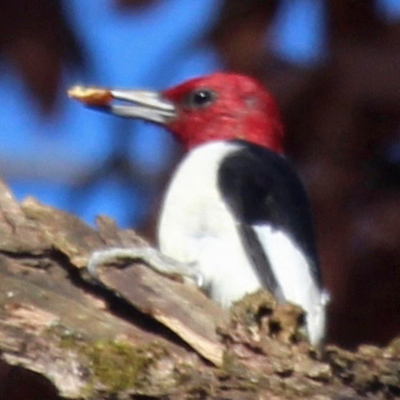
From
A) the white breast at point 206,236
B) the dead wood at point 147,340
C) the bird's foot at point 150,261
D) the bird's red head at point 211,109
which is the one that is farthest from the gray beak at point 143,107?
the dead wood at point 147,340

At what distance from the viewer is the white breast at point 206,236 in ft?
13.4

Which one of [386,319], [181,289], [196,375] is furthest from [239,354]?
[386,319]

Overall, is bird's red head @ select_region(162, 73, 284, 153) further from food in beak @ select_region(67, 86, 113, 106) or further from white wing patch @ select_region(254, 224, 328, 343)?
white wing patch @ select_region(254, 224, 328, 343)

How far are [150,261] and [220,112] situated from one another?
1.31m

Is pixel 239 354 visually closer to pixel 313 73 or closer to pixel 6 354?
pixel 6 354

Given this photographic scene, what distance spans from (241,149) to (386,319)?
2.61 feet

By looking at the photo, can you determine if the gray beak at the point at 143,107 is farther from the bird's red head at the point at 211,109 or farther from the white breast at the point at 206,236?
the white breast at the point at 206,236

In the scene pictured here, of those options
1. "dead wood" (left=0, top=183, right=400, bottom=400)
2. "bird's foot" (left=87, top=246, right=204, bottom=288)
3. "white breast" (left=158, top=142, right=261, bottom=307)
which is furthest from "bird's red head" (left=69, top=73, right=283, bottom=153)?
"dead wood" (left=0, top=183, right=400, bottom=400)

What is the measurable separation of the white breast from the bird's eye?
0.61m

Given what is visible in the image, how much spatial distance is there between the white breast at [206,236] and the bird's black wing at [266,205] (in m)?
0.03

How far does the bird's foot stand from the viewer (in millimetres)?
3516

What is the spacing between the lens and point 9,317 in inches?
135

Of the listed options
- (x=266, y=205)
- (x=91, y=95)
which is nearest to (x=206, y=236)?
(x=266, y=205)

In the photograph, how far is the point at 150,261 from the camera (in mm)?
3703
